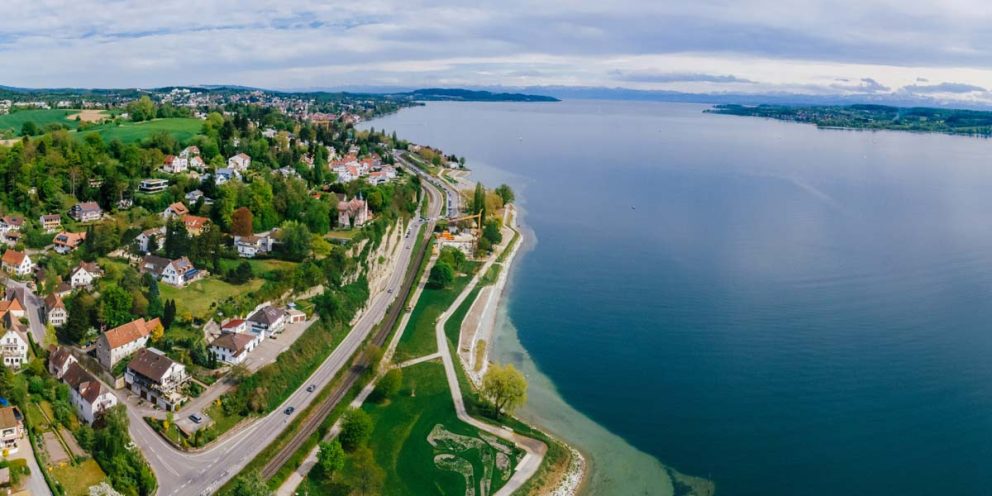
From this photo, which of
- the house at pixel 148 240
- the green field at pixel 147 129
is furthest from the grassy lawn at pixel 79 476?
the green field at pixel 147 129

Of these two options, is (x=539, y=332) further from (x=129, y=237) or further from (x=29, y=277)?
(x=29, y=277)

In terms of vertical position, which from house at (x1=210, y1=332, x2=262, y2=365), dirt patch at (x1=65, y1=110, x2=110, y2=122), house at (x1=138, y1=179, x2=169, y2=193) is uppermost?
dirt patch at (x1=65, y1=110, x2=110, y2=122)

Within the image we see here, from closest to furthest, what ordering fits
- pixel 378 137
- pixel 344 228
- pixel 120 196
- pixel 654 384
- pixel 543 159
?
pixel 654 384
pixel 120 196
pixel 344 228
pixel 378 137
pixel 543 159

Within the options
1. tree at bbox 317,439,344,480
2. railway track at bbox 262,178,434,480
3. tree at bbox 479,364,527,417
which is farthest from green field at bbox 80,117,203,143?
tree at bbox 317,439,344,480

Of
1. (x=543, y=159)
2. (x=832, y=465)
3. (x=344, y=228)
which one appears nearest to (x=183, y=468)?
(x=832, y=465)

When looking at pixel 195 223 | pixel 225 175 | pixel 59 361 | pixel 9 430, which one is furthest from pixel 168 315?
pixel 225 175

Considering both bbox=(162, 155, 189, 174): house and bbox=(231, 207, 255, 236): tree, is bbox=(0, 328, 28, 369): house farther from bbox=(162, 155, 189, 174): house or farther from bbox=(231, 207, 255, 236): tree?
bbox=(162, 155, 189, 174): house

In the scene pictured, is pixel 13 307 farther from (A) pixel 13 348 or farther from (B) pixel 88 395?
(B) pixel 88 395
